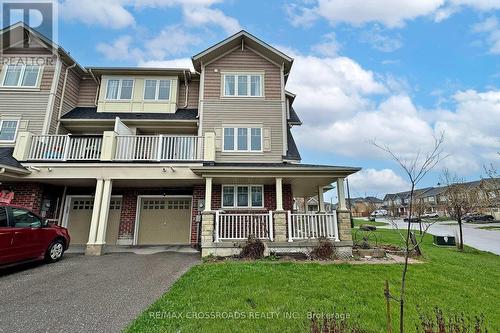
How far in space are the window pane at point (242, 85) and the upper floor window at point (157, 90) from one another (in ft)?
12.6

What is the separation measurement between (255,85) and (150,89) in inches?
219

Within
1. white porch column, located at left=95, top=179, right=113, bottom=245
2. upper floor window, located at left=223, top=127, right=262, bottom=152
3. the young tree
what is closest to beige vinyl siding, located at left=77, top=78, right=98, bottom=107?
white porch column, located at left=95, top=179, right=113, bottom=245

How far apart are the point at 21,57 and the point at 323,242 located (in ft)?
53.4

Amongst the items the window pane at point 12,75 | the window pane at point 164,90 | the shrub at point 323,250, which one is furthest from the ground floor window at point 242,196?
the window pane at point 12,75

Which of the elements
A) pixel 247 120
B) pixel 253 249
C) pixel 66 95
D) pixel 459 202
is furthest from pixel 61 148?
pixel 459 202

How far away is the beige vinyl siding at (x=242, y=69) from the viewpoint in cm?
1193

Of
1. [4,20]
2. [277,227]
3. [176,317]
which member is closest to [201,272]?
[176,317]

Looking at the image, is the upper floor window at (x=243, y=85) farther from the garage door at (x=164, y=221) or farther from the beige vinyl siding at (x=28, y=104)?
the beige vinyl siding at (x=28, y=104)

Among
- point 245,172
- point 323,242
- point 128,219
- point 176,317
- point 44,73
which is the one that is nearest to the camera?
point 176,317

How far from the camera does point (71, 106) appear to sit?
40.8ft

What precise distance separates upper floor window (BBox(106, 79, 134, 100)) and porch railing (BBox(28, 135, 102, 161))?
12.6 ft

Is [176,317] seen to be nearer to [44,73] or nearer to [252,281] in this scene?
[252,281]

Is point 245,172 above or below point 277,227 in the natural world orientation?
above

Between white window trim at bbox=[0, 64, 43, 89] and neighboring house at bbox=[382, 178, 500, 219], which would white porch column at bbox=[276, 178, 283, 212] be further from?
white window trim at bbox=[0, 64, 43, 89]
